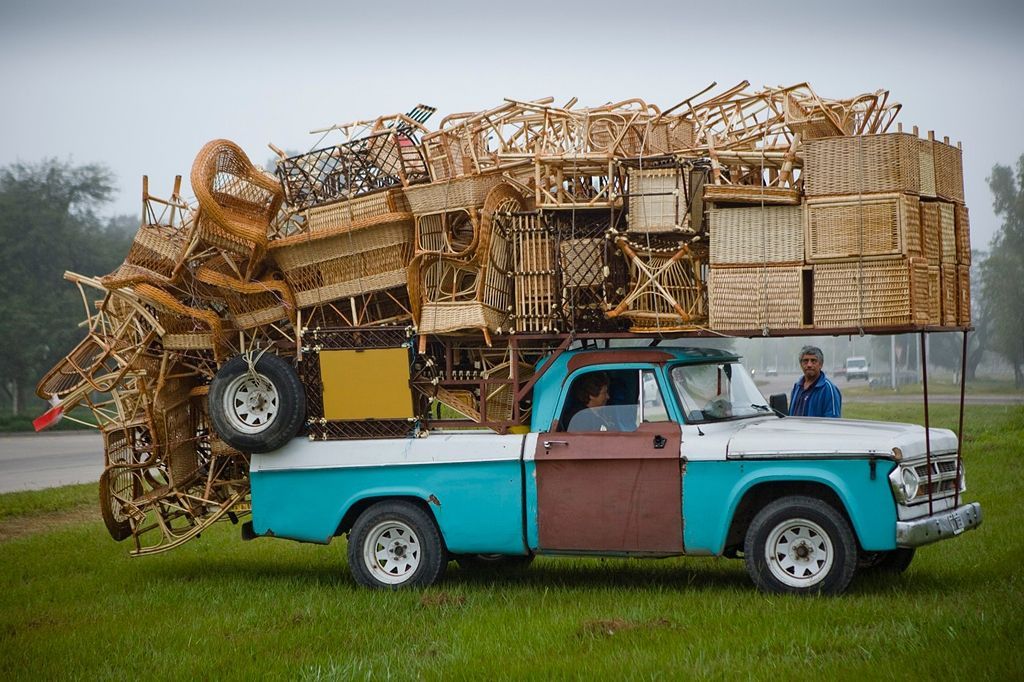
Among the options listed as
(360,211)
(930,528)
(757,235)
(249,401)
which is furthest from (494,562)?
(930,528)

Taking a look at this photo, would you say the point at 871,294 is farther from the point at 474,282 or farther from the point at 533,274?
the point at 474,282

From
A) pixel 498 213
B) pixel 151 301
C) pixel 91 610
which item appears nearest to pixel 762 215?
pixel 498 213

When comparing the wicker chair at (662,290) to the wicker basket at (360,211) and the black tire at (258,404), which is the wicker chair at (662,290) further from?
the black tire at (258,404)

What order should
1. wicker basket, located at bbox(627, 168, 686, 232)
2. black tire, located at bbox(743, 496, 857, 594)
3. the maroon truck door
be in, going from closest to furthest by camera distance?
1. black tire, located at bbox(743, 496, 857, 594)
2. the maroon truck door
3. wicker basket, located at bbox(627, 168, 686, 232)

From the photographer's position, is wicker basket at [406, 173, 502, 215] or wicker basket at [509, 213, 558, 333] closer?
wicker basket at [509, 213, 558, 333]

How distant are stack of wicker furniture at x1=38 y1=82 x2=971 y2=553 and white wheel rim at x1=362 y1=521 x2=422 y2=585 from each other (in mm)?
883

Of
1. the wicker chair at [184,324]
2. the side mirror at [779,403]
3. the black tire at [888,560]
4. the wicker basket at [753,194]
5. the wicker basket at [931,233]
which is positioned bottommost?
the black tire at [888,560]

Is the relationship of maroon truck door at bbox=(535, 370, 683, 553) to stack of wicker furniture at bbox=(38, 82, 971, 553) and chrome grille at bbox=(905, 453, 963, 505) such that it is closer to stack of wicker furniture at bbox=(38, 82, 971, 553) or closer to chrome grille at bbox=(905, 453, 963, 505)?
stack of wicker furniture at bbox=(38, 82, 971, 553)

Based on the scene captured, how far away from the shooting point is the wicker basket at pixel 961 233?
10.4m

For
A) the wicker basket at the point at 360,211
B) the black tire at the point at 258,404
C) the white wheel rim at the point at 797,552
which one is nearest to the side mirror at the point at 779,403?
the white wheel rim at the point at 797,552

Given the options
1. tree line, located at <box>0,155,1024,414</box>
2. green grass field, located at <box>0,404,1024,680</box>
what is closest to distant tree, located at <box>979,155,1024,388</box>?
tree line, located at <box>0,155,1024,414</box>

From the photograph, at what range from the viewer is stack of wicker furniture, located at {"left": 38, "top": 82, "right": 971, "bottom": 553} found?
9.91m

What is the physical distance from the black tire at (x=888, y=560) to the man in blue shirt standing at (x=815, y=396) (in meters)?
1.61

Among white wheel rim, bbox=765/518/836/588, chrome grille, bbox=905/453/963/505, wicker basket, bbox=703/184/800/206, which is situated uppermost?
wicker basket, bbox=703/184/800/206
